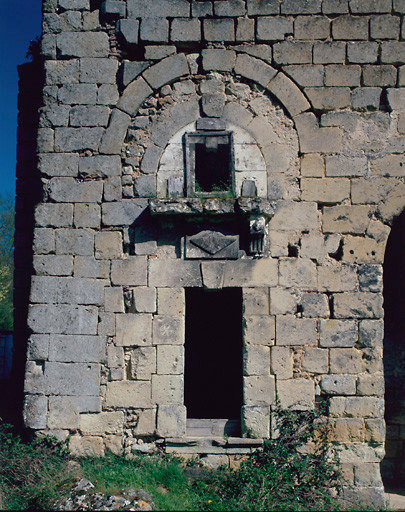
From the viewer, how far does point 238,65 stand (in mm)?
6086

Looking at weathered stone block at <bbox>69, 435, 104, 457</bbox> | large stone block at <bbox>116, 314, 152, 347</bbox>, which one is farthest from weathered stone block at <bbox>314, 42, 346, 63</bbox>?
weathered stone block at <bbox>69, 435, 104, 457</bbox>

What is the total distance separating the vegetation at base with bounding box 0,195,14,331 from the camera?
15.3 meters

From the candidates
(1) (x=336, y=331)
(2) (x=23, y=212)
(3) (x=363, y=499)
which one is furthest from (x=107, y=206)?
(3) (x=363, y=499)

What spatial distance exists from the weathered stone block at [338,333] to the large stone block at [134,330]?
209 cm

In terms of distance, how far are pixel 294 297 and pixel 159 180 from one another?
2.22m

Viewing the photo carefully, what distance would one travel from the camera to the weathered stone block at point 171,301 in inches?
227

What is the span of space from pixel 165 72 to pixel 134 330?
330cm

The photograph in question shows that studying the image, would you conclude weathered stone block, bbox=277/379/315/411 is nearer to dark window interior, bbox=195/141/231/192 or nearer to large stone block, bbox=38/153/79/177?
dark window interior, bbox=195/141/231/192

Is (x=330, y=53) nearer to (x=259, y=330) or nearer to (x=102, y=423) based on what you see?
(x=259, y=330)

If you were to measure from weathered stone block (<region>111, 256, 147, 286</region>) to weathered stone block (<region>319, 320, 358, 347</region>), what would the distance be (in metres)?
2.25

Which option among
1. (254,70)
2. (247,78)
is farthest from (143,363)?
(254,70)

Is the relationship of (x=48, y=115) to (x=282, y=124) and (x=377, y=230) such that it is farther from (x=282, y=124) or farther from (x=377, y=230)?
(x=377, y=230)

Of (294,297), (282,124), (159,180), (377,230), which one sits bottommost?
(294,297)

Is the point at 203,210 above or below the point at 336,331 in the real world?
above
